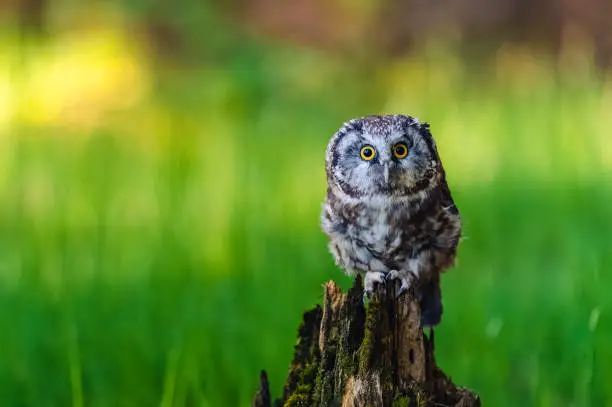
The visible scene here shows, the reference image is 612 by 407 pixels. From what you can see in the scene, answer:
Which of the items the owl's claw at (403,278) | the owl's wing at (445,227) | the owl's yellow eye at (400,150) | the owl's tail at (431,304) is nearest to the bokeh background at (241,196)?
the owl's tail at (431,304)

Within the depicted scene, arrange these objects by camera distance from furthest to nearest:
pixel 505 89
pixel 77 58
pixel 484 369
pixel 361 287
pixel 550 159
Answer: pixel 77 58 → pixel 505 89 → pixel 550 159 → pixel 484 369 → pixel 361 287

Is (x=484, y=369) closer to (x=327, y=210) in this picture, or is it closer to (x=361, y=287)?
(x=327, y=210)

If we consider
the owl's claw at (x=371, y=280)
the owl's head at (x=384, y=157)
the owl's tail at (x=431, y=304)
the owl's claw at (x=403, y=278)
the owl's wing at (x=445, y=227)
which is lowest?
the owl's tail at (x=431, y=304)

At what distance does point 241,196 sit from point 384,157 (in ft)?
7.67

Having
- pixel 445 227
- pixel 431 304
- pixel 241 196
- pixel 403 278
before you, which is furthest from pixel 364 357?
pixel 241 196

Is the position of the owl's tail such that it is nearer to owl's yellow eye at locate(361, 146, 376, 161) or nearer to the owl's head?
Answer: the owl's head

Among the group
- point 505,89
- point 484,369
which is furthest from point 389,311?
point 505,89

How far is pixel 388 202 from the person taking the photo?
3.06 metres

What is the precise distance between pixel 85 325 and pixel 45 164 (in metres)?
3.14

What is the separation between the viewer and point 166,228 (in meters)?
4.88

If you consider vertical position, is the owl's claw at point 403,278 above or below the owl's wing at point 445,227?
below

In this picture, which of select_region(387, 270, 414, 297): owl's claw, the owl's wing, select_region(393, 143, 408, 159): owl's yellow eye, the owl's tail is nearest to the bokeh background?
the owl's tail

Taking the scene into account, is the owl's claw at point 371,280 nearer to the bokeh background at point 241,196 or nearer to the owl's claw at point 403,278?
the owl's claw at point 403,278

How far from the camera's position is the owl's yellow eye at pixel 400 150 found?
2957mm
